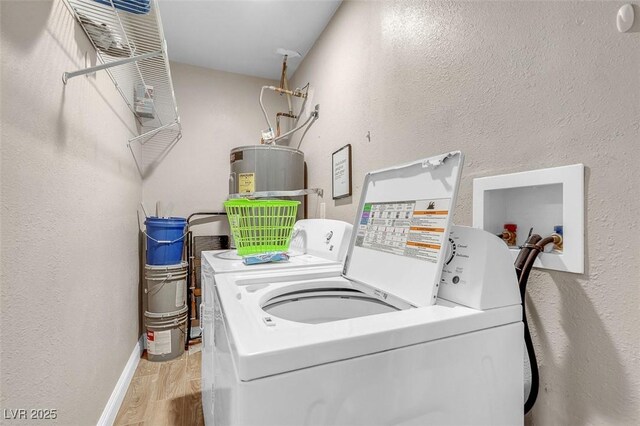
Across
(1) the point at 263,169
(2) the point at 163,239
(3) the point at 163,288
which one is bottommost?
(3) the point at 163,288

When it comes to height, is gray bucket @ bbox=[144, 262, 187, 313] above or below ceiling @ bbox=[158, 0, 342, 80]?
below

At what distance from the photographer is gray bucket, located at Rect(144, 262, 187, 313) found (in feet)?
7.41

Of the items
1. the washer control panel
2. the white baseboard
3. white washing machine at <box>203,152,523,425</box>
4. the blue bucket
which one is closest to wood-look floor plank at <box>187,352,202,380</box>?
the white baseboard

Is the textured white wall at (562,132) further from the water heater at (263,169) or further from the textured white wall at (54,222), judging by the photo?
the textured white wall at (54,222)

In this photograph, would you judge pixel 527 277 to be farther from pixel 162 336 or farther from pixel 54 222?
pixel 162 336

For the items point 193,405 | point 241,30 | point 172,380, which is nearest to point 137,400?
point 172,380

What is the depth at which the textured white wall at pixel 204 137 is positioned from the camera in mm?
2758

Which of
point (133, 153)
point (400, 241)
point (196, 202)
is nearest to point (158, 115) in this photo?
point (133, 153)

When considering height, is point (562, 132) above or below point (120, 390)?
above

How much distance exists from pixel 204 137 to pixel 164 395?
85.3 inches

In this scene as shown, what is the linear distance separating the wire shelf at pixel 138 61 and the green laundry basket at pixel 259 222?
31.1 inches

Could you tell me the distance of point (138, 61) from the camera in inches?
60.9

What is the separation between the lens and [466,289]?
0.73 meters

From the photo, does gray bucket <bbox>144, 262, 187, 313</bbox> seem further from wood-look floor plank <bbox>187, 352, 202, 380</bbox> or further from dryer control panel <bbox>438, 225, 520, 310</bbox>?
dryer control panel <bbox>438, 225, 520, 310</bbox>
